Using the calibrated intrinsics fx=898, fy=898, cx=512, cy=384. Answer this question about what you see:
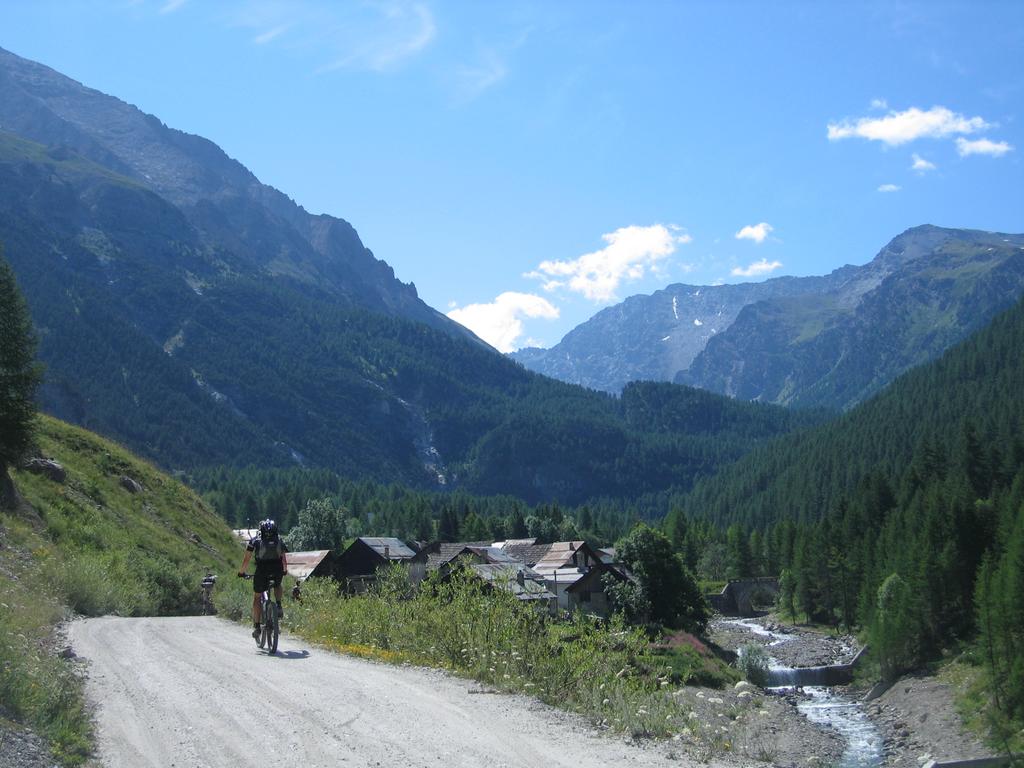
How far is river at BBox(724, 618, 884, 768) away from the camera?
41.9 meters

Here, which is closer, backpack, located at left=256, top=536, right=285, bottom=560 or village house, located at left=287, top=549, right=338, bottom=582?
backpack, located at left=256, top=536, right=285, bottom=560

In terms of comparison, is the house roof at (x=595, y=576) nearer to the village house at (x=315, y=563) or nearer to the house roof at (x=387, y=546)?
the house roof at (x=387, y=546)

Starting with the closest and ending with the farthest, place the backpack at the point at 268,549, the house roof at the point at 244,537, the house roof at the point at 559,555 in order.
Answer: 1. the backpack at the point at 268,549
2. the house roof at the point at 244,537
3. the house roof at the point at 559,555

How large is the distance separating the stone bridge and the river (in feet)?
145

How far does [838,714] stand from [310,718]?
170 ft

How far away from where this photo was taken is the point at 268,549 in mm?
17812

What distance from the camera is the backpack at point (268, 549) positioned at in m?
17.8

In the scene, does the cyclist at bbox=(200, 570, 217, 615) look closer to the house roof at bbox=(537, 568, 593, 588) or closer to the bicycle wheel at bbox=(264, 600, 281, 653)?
the bicycle wheel at bbox=(264, 600, 281, 653)

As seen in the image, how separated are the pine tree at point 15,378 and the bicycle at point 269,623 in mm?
13929

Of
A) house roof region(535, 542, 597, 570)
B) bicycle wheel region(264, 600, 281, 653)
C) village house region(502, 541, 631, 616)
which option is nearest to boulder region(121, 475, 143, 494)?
bicycle wheel region(264, 600, 281, 653)

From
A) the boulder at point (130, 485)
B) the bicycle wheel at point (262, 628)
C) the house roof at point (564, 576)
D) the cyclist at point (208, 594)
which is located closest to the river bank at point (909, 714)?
the house roof at point (564, 576)

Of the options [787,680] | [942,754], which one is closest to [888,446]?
[787,680]

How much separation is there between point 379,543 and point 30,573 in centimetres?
7228

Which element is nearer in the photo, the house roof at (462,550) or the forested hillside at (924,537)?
the forested hillside at (924,537)
